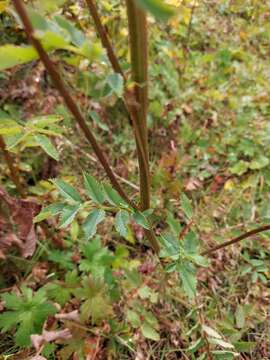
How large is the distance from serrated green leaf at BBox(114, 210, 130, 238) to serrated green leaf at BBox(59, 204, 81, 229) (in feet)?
0.30

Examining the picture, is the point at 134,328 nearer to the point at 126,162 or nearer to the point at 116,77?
the point at 126,162

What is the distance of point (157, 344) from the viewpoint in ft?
4.56

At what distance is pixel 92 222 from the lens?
839 mm

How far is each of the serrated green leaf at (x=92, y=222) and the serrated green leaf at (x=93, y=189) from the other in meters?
0.03

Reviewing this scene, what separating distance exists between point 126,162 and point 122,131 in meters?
0.21

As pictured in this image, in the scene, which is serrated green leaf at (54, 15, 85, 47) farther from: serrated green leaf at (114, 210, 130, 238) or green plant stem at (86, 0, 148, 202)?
serrated green leaf at (114, 210, 130, 238)

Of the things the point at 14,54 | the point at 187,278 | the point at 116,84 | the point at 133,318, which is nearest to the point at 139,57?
the point at 116,84

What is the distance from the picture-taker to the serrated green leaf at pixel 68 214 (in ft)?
2.81

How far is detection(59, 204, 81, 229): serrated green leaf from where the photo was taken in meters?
0.86

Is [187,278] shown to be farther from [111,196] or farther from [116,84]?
[116,84]

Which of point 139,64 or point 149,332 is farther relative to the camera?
point 149,332

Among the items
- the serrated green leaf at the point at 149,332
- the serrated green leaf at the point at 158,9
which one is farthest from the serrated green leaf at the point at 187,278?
the serrated green leaf at the point at 158,9

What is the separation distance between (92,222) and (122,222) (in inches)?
2.5

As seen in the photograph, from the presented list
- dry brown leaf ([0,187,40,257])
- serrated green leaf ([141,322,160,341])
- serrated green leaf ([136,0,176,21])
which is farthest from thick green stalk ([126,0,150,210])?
serrated green leaf ([141,322,160,341])
